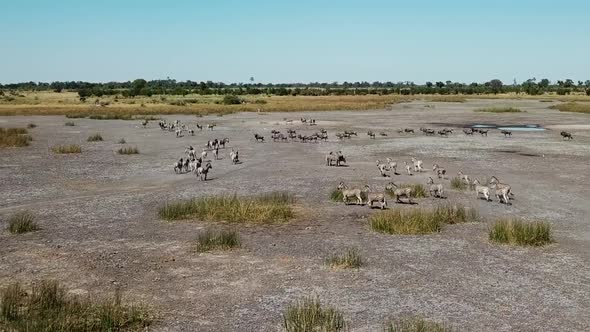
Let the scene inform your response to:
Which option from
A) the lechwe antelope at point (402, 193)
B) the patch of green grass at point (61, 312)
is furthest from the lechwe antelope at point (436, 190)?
the patch of green grass at point (61, 312)

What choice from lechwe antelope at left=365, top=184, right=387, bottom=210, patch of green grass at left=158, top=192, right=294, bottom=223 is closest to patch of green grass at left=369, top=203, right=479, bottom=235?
lechwe antelope at left=365, top=184, right=387, bottom=210

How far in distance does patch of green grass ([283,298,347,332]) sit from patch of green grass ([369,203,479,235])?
23.5ft

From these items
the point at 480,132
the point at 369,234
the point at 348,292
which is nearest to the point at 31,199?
the point at 369,234

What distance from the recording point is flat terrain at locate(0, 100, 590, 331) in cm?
1127

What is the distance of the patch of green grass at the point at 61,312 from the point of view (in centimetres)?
974

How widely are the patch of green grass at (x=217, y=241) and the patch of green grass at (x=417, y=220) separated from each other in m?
4.64

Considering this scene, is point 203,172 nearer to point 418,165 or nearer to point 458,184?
point 418,165

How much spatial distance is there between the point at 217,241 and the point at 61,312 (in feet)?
19.3

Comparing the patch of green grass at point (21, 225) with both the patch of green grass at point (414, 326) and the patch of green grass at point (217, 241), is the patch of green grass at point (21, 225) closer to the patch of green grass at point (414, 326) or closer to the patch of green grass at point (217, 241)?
the patch of green grass at point (217, 241)

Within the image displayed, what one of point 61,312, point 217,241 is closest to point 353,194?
point 217,241

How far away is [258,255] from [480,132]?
144ft

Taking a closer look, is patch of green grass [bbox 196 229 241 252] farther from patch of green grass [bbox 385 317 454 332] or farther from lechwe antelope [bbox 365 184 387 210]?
lechwe antelope [bbox 365 184 387 210]

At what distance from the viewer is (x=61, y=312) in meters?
10.2

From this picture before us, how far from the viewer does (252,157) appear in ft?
123
